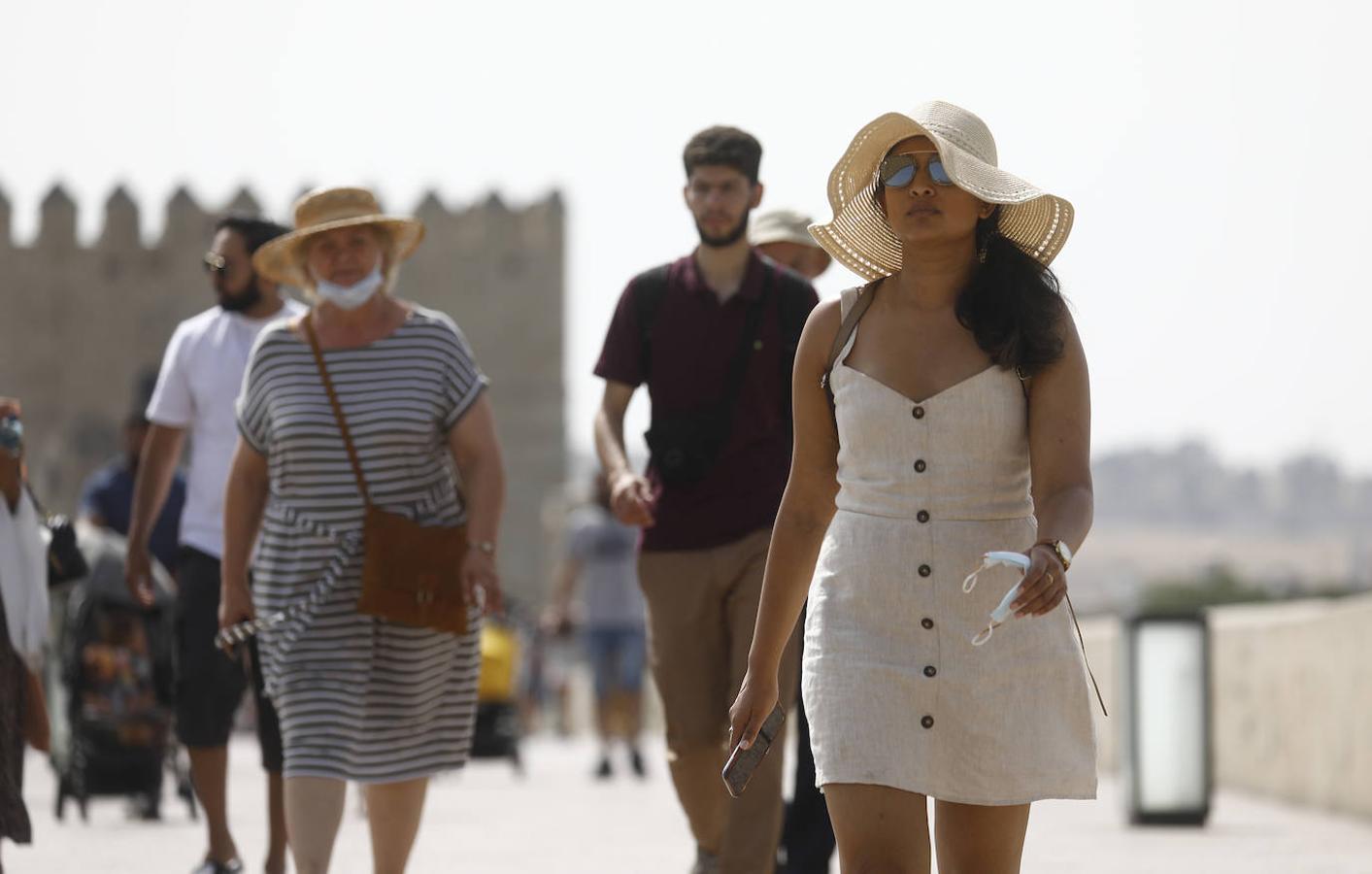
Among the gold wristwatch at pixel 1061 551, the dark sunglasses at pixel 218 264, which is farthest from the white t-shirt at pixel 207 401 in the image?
the gold wristwatch at pixel 1061 551

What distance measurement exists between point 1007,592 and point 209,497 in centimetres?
352

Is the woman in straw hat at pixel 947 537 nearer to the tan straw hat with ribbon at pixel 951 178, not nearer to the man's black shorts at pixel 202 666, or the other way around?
the tan straw hat with ribbon at pixel 951 178

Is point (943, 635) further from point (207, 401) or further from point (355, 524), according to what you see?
point (207, 401)

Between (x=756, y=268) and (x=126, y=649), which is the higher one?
(x=756, y=268)

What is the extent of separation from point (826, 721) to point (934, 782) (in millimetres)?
191

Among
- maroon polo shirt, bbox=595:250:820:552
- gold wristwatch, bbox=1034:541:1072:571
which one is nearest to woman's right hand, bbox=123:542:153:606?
maroon polo shirt, bbox=595:250:820:552

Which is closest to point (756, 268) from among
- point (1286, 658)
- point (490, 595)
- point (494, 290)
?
point (490, 595)

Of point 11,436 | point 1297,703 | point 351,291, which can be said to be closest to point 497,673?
point 1297,703

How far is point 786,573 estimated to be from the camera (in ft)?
14.8

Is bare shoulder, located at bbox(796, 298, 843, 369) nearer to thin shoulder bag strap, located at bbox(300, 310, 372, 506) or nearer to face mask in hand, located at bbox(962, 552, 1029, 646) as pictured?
face mask in hand, located at bbox(962, 552, 1029, 646)

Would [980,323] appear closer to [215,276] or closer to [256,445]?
[256,445]

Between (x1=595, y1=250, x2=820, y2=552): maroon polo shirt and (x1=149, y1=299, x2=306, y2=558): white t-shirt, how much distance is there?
1.22 m

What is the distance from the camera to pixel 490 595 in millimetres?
6270

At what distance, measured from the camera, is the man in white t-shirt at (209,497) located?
715 cm
